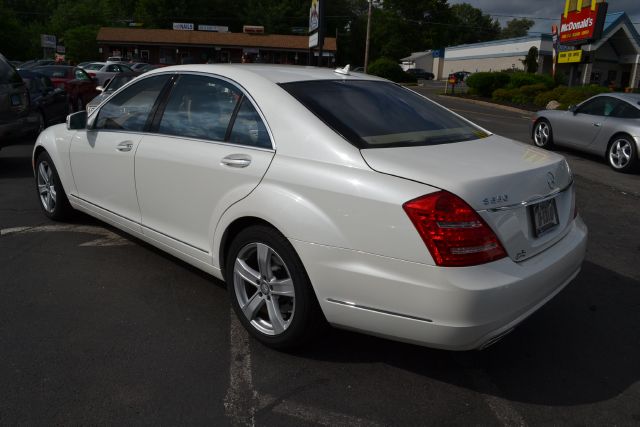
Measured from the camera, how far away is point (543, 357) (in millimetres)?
3277

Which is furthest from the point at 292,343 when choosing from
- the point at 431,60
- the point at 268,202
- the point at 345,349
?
the point at 431,60

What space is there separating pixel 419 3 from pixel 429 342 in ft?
290

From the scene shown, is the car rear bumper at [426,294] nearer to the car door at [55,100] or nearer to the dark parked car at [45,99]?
the dark parked car at [45,99]

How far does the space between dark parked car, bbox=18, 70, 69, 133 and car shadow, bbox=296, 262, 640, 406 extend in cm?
976

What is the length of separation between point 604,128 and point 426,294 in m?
9.20

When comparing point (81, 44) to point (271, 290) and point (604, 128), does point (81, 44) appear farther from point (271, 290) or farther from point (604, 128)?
point (271, 290)

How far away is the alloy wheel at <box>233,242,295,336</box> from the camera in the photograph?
3119 millimetres

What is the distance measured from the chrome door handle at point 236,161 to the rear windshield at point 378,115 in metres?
0.48

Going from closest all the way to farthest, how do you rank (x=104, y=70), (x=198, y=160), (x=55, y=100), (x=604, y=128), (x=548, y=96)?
(x=198, y=160)
(x=604, y=128)
(x=55, y=100)
(x=548, y=96)
(x=104, y=70)

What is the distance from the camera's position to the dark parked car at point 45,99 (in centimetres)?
1112

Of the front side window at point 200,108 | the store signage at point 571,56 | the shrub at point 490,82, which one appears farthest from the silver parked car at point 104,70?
the front side window at point 200,108

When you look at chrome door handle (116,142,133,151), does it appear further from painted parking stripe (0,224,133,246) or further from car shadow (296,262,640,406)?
car shadow (296,262,640,406)

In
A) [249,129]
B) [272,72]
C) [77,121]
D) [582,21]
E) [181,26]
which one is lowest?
[77,121]

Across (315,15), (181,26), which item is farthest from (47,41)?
(315,15)
